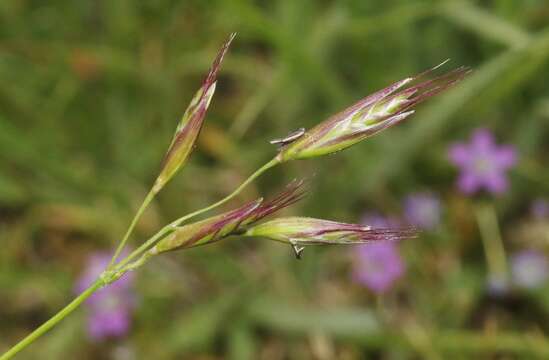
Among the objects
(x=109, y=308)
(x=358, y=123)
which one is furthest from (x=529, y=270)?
(x=358, y=123)

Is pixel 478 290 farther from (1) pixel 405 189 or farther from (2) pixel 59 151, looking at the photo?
(2) pixel 59 151

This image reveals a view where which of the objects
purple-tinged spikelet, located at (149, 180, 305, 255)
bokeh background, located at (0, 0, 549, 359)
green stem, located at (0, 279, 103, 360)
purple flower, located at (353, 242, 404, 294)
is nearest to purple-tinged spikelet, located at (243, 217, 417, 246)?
purple-tinged spikelet, located at (149, 180, 305, 255)

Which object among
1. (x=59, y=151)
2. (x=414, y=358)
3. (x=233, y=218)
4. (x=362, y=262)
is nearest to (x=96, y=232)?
(x=59, y=151)

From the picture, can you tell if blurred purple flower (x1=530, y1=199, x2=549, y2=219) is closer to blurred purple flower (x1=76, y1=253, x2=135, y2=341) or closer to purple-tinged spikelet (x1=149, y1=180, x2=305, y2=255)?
blurred purple flower (x1=76, y1=253, x2=135, y2=341)

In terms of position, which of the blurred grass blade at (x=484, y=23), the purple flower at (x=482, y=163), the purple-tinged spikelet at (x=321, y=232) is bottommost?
the purple-tinged spikelet at (x=321, y=232)

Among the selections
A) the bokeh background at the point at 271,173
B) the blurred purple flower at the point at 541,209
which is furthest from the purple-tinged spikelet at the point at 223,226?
the blurred purple flower at the point at 541,209

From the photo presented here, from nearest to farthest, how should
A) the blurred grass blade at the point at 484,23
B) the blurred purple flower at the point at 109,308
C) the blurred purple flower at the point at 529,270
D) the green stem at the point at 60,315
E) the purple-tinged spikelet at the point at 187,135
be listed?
the green stem at the point at 60,315 < the purple-tinged spikelet at the point at 187,135 < the blurred grass blade at the point at 484,23 < the blurred purple flower at the point at 529,270 < the blurred purple flower at the point at 109,308

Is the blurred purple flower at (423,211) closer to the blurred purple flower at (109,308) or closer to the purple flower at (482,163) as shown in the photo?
the purple flower at (482,163)
